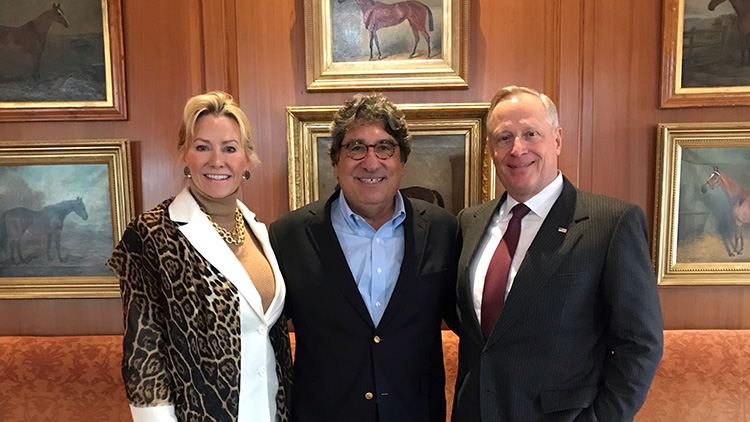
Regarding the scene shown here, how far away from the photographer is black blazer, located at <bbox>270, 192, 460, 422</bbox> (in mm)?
1717

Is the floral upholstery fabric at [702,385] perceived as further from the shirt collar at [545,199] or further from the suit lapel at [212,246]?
the suit lapel at [212,246]

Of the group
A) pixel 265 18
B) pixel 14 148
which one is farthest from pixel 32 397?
pixel 265 18

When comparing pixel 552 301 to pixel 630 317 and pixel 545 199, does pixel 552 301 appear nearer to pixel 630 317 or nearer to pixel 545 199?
pixel 630 317

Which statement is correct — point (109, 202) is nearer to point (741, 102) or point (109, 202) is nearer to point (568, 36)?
point (568, 36)

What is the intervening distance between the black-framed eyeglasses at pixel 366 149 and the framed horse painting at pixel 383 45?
72cm

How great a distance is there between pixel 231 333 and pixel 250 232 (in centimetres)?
42

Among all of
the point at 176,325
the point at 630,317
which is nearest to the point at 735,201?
the point at 630,317

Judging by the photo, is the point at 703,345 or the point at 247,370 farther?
the point at 703,345

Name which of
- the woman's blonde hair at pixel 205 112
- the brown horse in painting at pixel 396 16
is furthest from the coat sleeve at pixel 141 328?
the brown horse in painting at pixel 396 16

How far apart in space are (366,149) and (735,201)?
6.73 ft

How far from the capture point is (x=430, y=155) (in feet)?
8.13

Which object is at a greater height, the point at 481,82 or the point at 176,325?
the point at 481,82

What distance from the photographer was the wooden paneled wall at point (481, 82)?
244 centimetres

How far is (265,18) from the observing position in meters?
2.48
